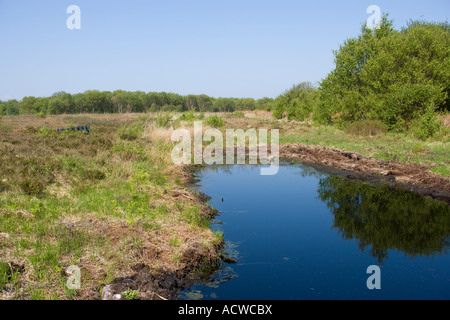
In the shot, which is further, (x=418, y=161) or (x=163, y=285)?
(x=418, y=161)

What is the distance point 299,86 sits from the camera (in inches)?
2301

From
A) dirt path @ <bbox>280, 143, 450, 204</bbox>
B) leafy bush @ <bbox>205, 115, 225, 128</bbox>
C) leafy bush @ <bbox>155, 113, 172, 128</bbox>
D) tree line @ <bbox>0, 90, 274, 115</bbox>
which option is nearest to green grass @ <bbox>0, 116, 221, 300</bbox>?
dirt path @ <bbox>280, 143, 450, 204</bbox>

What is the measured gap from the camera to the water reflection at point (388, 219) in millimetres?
6531

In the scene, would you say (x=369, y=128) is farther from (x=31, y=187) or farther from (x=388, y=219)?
(x=31, y=187)

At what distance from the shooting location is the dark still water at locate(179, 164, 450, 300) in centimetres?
496

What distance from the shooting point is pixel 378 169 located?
12.5 metres

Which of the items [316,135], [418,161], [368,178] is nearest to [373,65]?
[316,135]

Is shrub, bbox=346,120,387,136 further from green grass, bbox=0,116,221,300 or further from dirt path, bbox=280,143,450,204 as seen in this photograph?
green grass, bbox=0,116,221,300

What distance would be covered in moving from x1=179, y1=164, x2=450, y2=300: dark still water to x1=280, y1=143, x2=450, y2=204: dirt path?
2.62ft

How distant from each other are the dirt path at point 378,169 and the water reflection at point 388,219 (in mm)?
682

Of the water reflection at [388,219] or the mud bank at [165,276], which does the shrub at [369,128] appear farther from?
the mud bank at [165,276]
